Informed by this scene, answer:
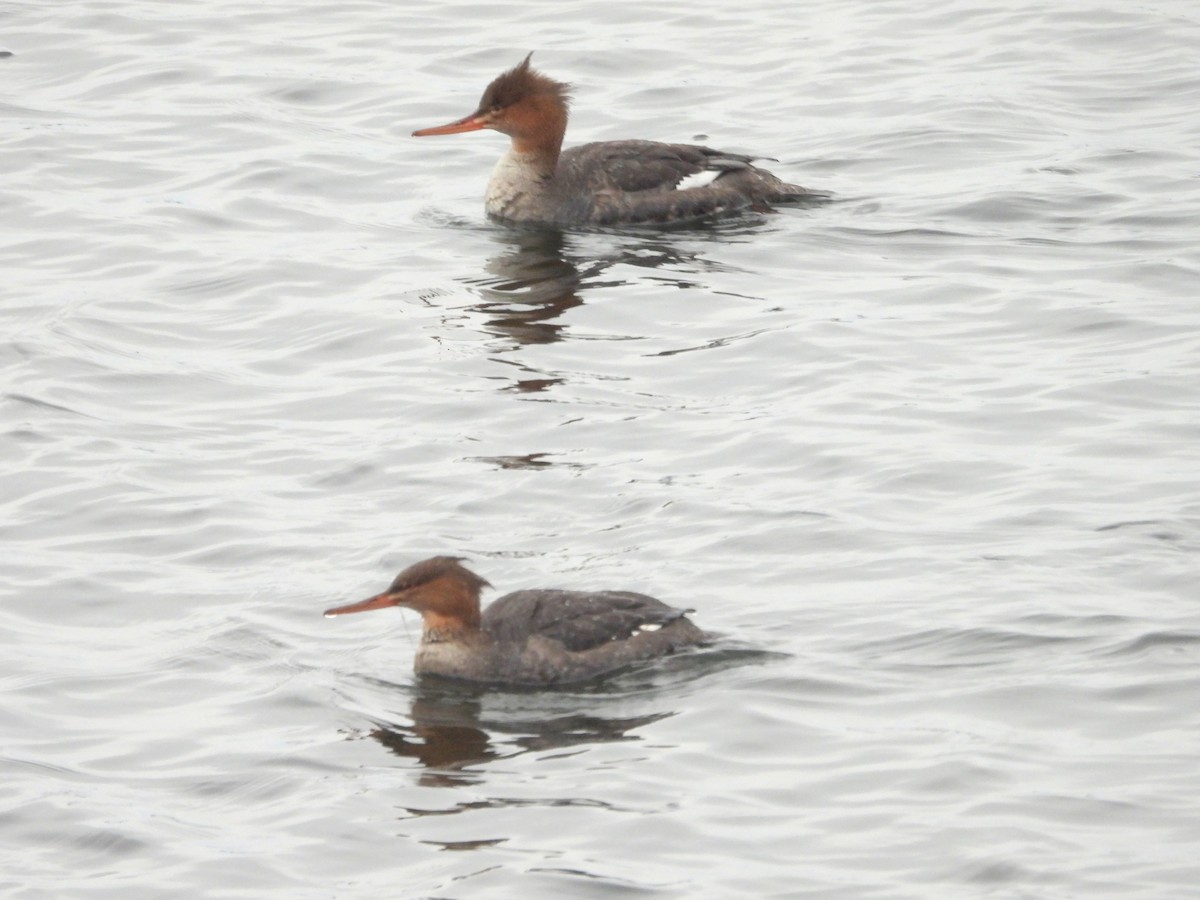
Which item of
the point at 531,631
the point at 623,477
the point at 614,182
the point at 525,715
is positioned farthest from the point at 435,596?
the point at 614,182

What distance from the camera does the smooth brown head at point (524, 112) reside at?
16531 millimetres

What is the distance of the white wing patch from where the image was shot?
52.7 feet

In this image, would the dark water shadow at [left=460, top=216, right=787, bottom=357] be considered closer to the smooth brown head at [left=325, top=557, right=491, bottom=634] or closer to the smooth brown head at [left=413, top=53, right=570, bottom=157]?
the smooth brown head at [left=413, top=53, right=570, bottom=157]

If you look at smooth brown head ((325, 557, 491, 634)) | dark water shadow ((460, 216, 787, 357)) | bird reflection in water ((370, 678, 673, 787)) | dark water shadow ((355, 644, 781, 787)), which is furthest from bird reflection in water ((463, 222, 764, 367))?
Result: bird reflection in water ((370, 678, 673, 787))

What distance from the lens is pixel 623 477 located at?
38.2 ft

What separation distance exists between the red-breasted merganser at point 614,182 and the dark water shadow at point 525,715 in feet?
23.2

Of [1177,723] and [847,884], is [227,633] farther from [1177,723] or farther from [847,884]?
[1177,723]

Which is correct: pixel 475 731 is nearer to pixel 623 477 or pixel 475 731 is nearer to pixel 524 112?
pixel 623 477

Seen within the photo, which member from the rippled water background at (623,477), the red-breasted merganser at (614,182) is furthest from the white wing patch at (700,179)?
the rippled water background at (623,477)

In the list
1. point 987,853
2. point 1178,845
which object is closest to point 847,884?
point 987,853

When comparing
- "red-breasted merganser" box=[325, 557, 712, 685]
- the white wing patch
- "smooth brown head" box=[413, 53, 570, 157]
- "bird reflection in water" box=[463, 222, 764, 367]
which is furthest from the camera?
"smooth brown head" box=[413, 53, 570, 157]

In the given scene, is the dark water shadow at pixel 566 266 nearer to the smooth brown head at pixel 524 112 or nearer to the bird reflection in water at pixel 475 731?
the smooth brown head at pixel 524 112

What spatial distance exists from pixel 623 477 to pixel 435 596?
2192 millimetres

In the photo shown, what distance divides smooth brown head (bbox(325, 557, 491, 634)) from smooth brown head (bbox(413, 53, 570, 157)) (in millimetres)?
7318
